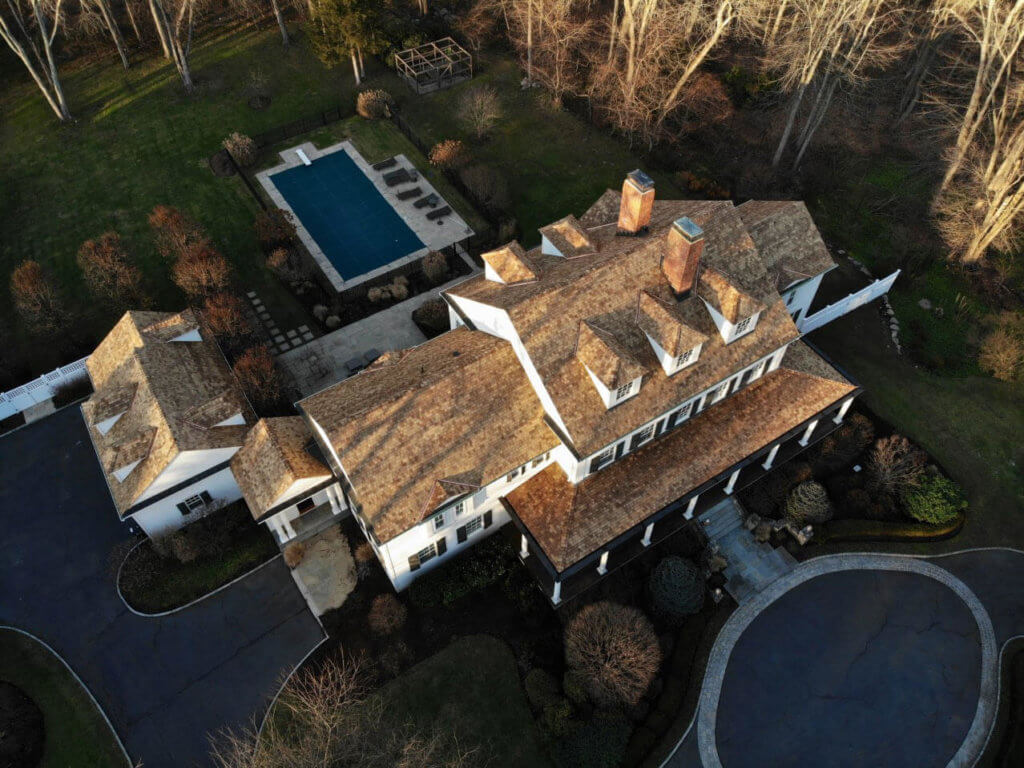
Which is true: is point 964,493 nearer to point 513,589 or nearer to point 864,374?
point 864,374

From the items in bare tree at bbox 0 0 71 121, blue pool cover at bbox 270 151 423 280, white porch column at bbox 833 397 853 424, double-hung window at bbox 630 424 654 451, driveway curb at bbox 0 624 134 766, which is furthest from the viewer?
bare tree at bbox 0 0 71 121

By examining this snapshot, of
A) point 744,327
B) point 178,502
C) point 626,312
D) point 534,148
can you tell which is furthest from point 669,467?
point 534,148

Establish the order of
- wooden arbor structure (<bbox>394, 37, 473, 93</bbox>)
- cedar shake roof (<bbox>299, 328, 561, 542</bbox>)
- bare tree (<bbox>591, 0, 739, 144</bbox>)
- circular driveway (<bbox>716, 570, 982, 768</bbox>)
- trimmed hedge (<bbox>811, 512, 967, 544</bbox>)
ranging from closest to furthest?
1. cedar shake roof (<bbox>299, 328, 561, 542</bbox>)
2. circular driveway (<bbox>716, 570, 982, 768</bbox>)
3. trimmed hedge (<bbox>811, 512, 967, 544</bbox>)
4. bare tree (<bbox>591, 0, 739, 144</bbox>)
5. wooden arbor structure (<bbox>394, 37, 473, 93</bbox>)

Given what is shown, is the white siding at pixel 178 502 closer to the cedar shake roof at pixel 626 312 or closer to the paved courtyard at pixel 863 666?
the cedar shake roof at pixel 626 312

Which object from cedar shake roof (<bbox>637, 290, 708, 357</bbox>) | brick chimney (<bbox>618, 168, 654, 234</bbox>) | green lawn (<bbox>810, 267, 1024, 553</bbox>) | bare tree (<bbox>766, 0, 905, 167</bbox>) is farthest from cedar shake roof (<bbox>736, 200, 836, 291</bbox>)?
bare tree (<bbox>766, 0, 905, 167</bbox>)

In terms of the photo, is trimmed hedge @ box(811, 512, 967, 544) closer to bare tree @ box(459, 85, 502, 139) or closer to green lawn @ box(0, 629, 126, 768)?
green lawn @ box(0, 629, 126, 768)

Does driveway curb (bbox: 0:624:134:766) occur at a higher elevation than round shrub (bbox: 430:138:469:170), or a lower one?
lower
